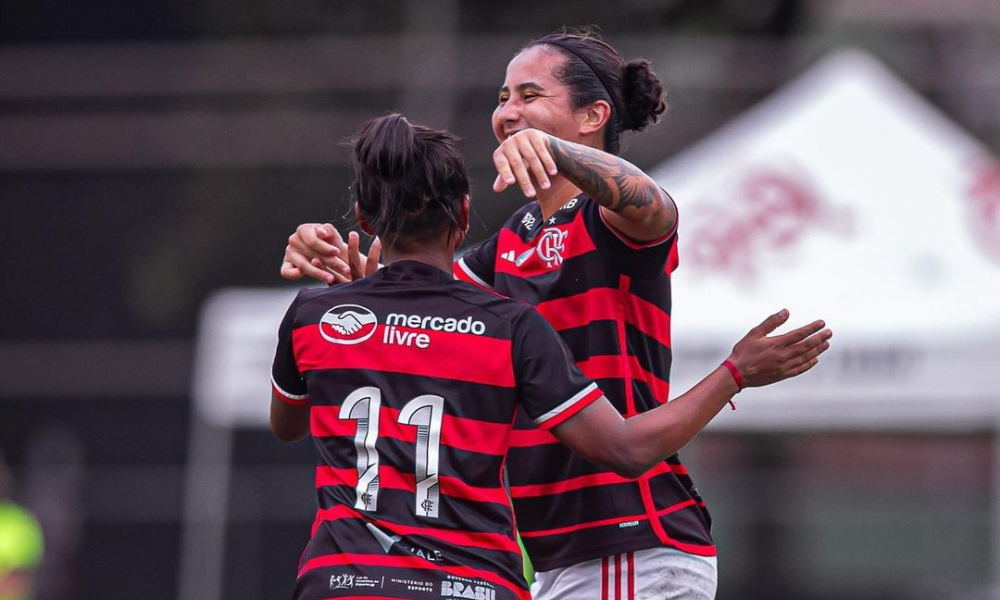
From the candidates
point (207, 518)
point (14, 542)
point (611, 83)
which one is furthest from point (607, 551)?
point (207, 518)

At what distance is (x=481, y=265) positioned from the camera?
146 inches

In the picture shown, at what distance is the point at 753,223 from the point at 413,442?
4.51 meters

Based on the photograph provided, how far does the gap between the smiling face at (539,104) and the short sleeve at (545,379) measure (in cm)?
86

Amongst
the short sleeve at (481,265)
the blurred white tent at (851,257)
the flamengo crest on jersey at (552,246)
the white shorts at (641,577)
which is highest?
the blurred white tent at (851,257)

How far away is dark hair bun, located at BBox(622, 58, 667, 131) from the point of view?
362 cm

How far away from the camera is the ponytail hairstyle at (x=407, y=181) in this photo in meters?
2.86

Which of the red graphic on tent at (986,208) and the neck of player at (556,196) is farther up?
the red graphic on tent at (986,208)

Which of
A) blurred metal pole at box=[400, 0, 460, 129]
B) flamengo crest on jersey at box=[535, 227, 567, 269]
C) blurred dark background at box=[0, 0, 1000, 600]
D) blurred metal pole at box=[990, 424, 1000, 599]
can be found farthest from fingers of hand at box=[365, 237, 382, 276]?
blurred metal pole at box=[400, 0, 460, 129]

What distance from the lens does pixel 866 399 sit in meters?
6.60

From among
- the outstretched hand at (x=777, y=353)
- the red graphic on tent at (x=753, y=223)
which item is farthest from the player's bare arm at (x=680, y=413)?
the red graphic on tent at (x=753, y=223)

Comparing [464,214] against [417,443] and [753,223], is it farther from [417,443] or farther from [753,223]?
[753,223]

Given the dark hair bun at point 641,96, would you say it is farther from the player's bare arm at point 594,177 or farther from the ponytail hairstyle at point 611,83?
the player's bare arm at point 594,177

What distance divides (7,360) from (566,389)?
1034 centimetres

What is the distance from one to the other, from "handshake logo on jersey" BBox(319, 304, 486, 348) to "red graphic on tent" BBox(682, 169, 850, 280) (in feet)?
13.8
